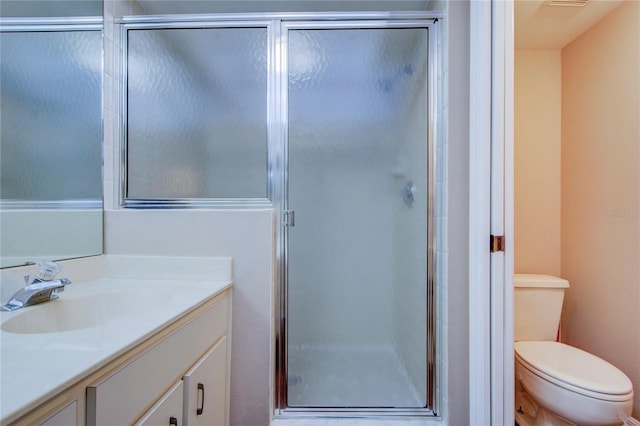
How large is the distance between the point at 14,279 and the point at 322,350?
1.30 meters

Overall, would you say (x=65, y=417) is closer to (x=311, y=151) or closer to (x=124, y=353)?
(x=124, y=353)

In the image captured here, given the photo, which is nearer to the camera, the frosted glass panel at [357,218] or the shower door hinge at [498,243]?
the shower door hinge at [498,243]

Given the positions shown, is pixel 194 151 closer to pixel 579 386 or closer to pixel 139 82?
pixel 139 82

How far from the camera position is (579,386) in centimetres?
116

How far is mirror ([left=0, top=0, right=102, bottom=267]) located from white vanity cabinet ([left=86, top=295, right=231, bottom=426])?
664mm

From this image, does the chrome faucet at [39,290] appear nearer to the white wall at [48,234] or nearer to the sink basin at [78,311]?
the sink basin at [78,311]

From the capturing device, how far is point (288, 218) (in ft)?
4.66

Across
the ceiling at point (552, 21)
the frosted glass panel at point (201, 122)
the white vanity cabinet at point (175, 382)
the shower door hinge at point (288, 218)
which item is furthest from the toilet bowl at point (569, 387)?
the ceiling at point (552, 21)

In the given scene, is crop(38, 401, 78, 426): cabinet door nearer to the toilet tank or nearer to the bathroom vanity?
the bathroom vanity

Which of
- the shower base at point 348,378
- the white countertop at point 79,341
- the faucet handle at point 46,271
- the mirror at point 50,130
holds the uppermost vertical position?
the mirror at point 50,130

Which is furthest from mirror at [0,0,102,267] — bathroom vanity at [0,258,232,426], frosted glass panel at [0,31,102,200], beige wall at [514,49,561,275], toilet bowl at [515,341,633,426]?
beige wall at [514,49,561,275]

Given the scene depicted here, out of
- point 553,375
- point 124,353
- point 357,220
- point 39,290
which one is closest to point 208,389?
point 124,353

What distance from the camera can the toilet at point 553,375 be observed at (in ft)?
3.70

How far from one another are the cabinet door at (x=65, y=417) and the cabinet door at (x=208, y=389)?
382mm
